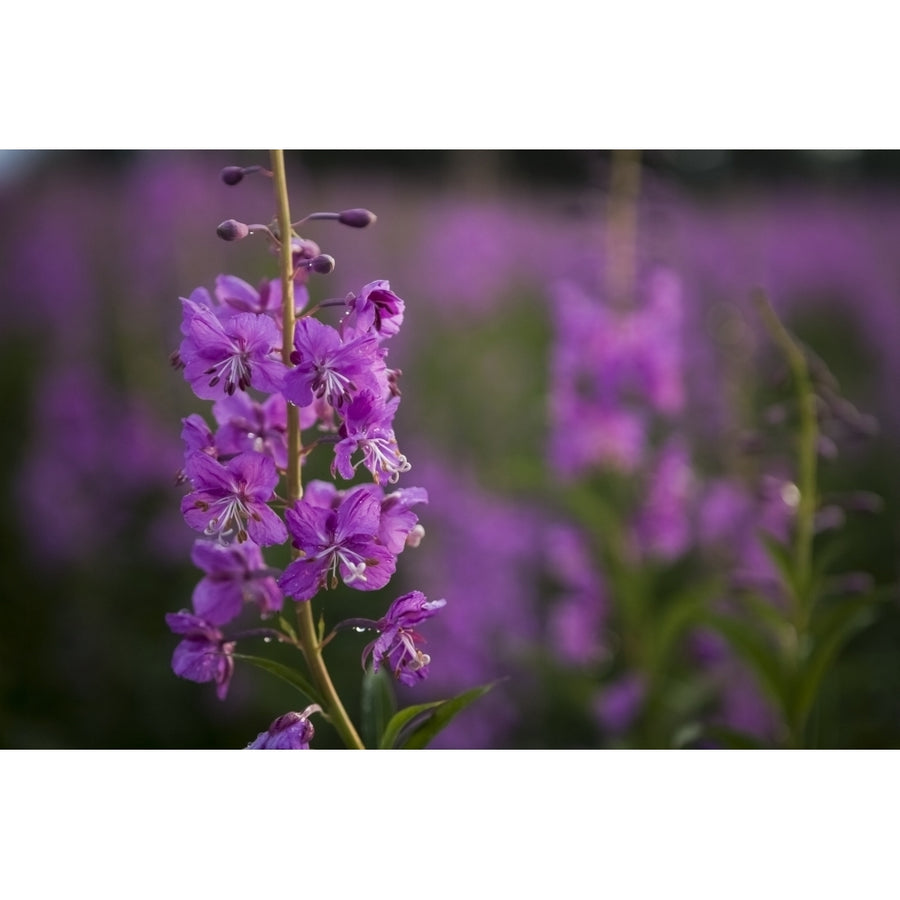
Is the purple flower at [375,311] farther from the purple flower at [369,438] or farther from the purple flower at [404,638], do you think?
the purple flower at [404,638]

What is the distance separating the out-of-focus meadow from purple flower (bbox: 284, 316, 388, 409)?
0.97 metres

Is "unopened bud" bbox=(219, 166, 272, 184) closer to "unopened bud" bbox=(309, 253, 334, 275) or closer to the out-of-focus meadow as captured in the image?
"unopened bud" bbox=(309, 253, 334, 275)

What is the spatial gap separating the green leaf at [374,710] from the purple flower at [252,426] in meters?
0.36

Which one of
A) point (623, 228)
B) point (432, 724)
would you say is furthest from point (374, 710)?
point (623, 228)

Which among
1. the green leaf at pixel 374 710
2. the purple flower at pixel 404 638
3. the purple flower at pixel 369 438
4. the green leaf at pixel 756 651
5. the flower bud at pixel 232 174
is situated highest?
the flower bud at pixel 232 174

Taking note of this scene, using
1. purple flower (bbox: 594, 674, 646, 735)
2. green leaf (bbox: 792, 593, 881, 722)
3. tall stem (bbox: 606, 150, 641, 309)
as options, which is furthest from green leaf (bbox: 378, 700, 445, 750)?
tall stem (bbox: 606, 150, 641, 309)

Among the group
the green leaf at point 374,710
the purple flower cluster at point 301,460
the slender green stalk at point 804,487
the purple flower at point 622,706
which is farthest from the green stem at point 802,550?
the purple flower cluster at point 301,460

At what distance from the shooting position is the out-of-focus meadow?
8.57 ft

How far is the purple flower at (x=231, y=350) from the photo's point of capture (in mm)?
1216

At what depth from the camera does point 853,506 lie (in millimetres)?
1986

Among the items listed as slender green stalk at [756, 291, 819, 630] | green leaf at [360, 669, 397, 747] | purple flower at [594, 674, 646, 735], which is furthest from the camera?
purple flower at [594, 674, 646, 735]
